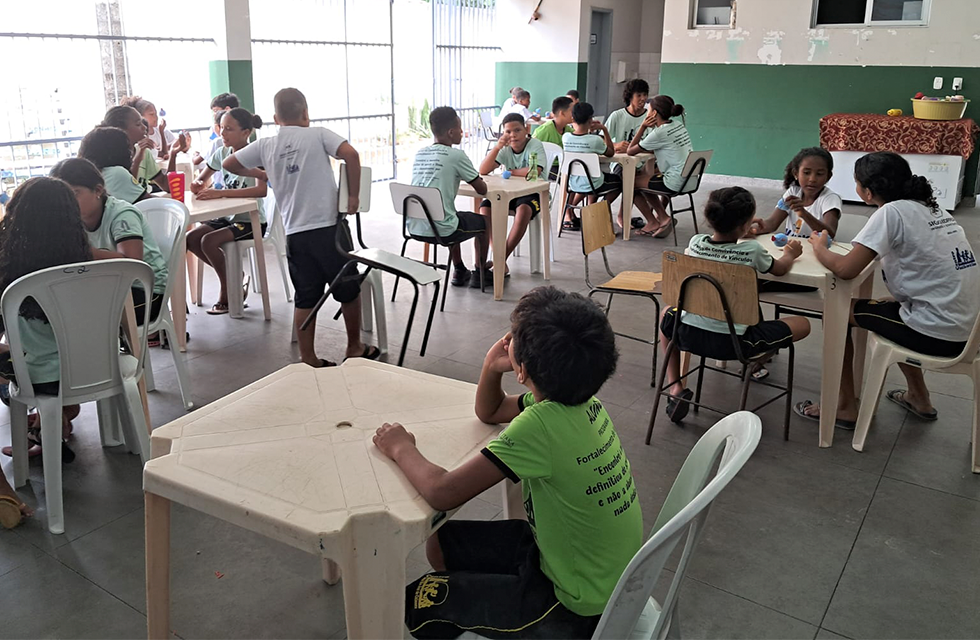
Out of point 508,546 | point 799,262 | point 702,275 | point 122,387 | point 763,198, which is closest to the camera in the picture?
point 508,546

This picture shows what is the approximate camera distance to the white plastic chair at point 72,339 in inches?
96.1

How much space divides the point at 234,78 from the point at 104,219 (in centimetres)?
507

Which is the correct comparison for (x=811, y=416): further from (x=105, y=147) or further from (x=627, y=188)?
(x=627, y=188)

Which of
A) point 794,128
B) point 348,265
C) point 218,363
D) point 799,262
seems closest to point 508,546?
point 799,262

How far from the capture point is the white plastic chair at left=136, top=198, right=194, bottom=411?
3.36 m

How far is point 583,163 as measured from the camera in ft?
20.6

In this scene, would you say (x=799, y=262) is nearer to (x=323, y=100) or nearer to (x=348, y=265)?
(x=348, y=265)

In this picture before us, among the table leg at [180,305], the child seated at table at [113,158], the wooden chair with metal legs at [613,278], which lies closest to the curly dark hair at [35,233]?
the child seated at table at [113,158]

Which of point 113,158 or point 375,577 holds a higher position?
point 113,158

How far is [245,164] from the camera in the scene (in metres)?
3.92

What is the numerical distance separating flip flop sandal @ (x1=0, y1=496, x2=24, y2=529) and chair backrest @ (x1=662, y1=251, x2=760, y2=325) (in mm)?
2415

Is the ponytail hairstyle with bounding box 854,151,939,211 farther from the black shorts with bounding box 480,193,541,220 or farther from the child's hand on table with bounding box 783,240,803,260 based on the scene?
the black shorts with bounding box 480,193,541,220

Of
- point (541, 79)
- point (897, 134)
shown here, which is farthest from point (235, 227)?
point (541, 79)

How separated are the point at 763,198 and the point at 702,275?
6.44 metres
